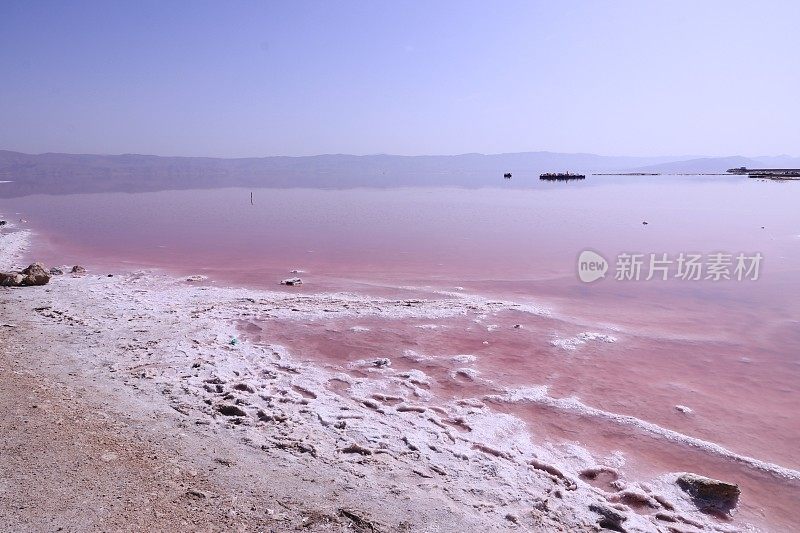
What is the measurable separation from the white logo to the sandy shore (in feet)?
33.7

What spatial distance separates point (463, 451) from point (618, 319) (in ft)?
25.3

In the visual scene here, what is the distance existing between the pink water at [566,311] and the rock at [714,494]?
→ 20 centimetres

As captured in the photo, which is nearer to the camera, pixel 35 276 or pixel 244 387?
pixel 244 387

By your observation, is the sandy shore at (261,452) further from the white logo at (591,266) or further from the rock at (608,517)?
the white logo at (591,266)

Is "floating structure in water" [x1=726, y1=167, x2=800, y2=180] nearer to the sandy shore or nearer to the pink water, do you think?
the pink water

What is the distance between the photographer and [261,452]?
5.71m

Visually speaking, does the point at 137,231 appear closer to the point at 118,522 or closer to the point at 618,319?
the point at 618,319

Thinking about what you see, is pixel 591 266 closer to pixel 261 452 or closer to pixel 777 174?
pixel 261 452

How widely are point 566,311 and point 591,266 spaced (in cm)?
674

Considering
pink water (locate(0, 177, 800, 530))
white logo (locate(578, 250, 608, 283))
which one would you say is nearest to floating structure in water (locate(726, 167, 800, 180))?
pink water (locate(0, 177, 800, 530))

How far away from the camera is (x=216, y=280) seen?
15.8 m

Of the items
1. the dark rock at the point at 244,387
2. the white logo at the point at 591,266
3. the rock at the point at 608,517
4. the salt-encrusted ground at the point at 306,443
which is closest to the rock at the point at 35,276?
the salt-encrusted ground at the point at 306,443

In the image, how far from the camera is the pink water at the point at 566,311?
7.42 meters

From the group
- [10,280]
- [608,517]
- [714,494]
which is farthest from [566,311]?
[10,280]
